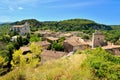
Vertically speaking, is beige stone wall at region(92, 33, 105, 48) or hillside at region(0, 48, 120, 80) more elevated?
hillside at region(0, 48, 120, 80)

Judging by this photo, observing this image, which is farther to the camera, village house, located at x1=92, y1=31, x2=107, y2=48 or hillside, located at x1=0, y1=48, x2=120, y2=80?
village house, located at x1=92, y1=31, x2=107, y2=48

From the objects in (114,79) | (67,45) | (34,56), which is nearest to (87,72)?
(114,79)

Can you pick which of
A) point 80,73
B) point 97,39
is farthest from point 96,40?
point 80,73

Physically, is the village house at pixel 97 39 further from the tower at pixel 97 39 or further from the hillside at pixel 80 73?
the hillside at pixel 80 73

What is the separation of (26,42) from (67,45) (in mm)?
14691

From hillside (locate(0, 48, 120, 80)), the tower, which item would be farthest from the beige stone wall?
hillside (locate(0, 48, 120, 80))

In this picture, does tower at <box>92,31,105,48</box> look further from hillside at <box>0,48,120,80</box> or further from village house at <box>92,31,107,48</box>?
hillside at <box>0,48,120,80</box>

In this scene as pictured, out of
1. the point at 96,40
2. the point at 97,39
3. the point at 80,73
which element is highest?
the point at 80,73

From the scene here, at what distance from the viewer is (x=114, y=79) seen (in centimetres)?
1095

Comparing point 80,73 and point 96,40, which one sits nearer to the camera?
point 80,73

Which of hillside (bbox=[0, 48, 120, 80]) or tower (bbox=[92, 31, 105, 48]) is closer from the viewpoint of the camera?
hillside (bbox=[0, 48, 120, 80])

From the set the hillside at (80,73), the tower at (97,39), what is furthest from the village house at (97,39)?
the hillside at (80,73)

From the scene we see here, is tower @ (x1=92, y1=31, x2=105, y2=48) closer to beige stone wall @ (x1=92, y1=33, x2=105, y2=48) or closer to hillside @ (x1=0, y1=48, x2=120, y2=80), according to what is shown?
beige stone wall @ (x1=92, y1=33, x2=105, y2=48)

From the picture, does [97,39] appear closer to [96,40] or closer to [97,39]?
[97,39]
